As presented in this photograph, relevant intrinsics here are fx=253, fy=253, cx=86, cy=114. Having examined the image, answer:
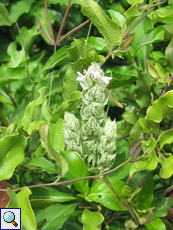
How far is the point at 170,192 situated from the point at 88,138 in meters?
0.27

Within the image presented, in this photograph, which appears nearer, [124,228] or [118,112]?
[124,228]

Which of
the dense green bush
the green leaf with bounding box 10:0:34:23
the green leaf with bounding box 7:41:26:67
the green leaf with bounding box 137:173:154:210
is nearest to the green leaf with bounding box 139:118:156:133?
the dense green bush

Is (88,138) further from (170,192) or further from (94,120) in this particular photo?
(170,192)

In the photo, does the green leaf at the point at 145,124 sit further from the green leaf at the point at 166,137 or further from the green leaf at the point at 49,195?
the green leaf at the point at 49,195

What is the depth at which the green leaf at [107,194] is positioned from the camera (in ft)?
1.89

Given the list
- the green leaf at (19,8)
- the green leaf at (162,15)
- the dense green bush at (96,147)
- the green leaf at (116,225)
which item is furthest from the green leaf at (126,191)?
the green leaf at (19,8)

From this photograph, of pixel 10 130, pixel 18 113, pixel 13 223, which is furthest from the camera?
pixel 18 113

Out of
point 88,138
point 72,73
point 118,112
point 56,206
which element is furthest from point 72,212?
point 118,112

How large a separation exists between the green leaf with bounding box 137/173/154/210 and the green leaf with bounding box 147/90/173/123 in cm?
16

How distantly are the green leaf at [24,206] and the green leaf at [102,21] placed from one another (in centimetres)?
42

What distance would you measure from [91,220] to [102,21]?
46 cm

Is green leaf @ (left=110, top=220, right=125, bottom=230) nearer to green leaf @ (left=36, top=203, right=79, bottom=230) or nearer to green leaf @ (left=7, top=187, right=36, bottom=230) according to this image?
green leaf @ (left=36, top=203, right=79, bottom=230)

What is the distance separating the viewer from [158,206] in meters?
0.65

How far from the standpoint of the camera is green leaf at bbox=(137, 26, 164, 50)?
0.71 metres
